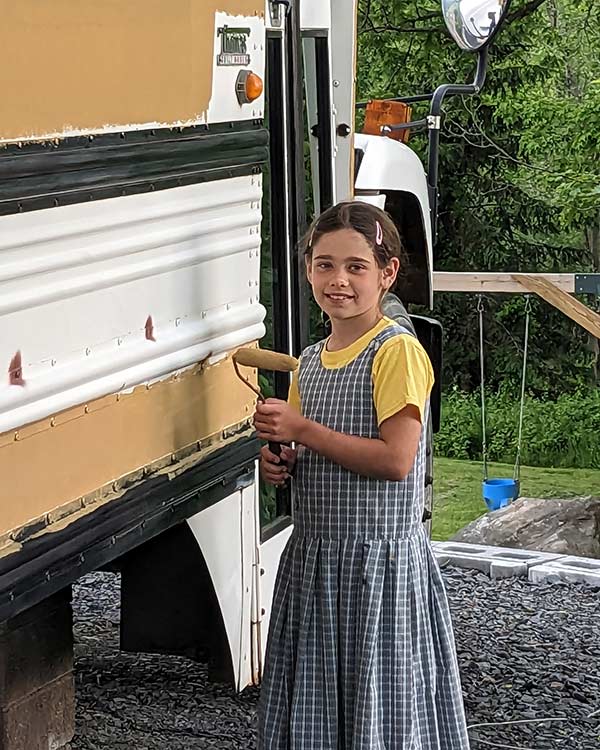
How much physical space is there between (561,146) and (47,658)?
10368 millimetres

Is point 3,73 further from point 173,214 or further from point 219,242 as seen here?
point 219,242

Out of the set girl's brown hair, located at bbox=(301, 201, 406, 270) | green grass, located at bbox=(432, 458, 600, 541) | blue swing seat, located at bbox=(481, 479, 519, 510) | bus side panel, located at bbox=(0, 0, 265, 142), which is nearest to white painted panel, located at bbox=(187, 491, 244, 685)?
girl's brown hair, located at bbox=(301, 201, 406, 270)

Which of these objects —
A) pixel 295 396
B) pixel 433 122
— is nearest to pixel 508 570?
pixel 433 122

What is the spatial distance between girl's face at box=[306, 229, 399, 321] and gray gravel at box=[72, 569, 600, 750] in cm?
130

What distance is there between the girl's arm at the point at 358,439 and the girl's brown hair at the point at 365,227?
0.33m

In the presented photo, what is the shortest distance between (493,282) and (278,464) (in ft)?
14.5

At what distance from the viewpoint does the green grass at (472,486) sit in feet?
30.2

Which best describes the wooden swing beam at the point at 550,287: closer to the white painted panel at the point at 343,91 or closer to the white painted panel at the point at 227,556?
the white painted panel at the point at 343,91

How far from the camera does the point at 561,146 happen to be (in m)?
12.4

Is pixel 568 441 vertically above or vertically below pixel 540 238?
below

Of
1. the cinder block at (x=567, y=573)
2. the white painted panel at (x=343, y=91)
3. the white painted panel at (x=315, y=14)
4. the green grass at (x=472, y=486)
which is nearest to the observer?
the white painted panel at (x=315, y=14)

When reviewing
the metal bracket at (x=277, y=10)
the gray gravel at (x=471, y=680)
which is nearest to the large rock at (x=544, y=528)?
the gray gravel at (x=471, y=680)

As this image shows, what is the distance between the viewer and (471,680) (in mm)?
4020

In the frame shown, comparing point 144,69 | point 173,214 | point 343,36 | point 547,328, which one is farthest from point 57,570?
point 547,328
